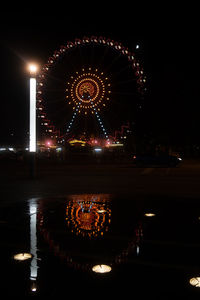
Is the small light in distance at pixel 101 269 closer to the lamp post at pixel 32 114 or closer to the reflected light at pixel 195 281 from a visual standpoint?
the reflected light at pixel 195 281

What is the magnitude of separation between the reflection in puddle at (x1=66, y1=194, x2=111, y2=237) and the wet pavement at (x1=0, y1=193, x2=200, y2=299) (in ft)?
0.06

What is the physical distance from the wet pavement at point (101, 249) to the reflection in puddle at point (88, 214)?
2 centimetres

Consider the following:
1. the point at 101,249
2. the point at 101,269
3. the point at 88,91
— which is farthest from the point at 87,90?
the point at 101,269

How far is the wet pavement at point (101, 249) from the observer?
3947 mm

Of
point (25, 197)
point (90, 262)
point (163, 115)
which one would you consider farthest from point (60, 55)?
point (90, 262)

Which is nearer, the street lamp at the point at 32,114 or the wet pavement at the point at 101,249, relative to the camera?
the wet pavement at the point at 101,249

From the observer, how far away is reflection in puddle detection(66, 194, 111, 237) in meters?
6.51

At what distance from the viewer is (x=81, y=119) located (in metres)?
38.8

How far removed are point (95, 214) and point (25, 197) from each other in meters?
3.60

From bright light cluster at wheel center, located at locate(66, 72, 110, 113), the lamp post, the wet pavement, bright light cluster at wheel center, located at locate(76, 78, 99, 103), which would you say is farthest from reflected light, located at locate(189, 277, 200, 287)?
bright light cluster at wheel center, located at locate(76, 78, 99, 103)

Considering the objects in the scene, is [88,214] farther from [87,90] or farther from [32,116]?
[87,90]

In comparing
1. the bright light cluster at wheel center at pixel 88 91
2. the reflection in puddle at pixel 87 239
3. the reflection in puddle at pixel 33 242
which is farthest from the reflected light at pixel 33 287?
the bright light cluster at wheel center at pixel 88 91

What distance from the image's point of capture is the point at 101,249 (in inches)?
208

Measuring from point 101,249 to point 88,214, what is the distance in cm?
263
